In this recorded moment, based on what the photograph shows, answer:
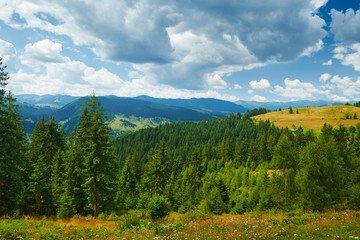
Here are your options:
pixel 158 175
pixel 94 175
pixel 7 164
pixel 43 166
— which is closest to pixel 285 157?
pixel 158 175

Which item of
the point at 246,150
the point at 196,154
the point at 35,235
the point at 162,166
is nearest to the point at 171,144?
the point at 246,150

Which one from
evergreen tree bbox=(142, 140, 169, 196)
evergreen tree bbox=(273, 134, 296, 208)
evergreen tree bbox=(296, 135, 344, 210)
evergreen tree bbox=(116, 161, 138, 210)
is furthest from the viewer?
evergreen tree bbox=(116, 161, 138, 210)

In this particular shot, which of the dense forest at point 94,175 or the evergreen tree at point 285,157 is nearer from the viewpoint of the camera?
the dense forest at point 94,175

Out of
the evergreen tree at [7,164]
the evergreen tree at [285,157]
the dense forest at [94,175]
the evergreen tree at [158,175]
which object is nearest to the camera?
the evergreen tree at [7,164]

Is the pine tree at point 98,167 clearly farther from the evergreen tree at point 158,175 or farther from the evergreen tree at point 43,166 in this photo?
the evergreen tree at point 158,175

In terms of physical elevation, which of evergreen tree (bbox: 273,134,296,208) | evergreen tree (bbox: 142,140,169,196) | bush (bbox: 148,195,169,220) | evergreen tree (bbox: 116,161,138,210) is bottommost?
evergreen tree (bbox: 116,161,138,210)

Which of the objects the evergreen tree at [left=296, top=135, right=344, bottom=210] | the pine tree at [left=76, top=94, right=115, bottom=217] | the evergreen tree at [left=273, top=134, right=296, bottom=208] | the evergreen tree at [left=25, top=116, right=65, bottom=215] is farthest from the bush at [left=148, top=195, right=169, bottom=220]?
the evergreen tree at [left=273, top=134, right=296, bottom=208]

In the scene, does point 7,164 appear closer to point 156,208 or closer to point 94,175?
point 94,175

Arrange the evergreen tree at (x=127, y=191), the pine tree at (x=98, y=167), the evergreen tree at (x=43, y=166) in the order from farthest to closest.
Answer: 1. the evergreen tree at (x=127, y=191)
2. the evergreen tree at (x=43, y=166)
3. the pine tree at (x=98, y=167)

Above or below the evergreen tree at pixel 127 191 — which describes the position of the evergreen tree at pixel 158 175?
above

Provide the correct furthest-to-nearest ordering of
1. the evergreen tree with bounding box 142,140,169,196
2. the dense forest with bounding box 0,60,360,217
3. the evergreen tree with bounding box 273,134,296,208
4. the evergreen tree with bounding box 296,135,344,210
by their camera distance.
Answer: the evergreen tree with bounding box 142,140,169,196 → the evergreen tree with bounding box 273,134,296,208 → the evergreen tree with bounding box 296,135,344,210 → the dense forest with bounding box 0,60,360,217

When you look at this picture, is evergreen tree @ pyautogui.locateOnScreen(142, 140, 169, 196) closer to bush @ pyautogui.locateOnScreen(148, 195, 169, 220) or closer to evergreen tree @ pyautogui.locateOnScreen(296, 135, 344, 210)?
bush @ pyautogui.locateOnScreen(148, 195, 169, 220)

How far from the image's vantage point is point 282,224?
10.7 m

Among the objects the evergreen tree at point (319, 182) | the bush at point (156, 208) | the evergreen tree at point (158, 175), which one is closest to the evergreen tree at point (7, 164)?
the bush at point (156, 208)
